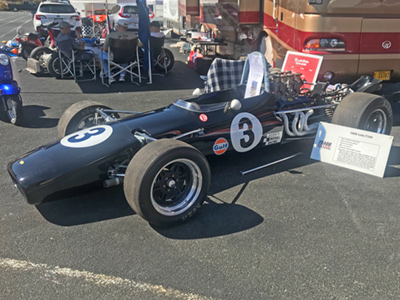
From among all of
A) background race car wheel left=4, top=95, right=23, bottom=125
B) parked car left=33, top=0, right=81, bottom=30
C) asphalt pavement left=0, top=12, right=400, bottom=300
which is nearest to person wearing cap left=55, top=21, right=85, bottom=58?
background race car wheel left=4, top=95, right=23, bottom=125

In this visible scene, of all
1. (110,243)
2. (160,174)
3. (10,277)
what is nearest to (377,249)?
(160,174)

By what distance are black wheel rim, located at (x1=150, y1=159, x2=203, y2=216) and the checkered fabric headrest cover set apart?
6.93 ft

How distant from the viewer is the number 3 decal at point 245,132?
4316 mm

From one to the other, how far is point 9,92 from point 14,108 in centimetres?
27

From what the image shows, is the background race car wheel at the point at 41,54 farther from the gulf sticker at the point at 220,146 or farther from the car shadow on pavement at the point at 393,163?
the car shadow on pavement at the point at 393,163

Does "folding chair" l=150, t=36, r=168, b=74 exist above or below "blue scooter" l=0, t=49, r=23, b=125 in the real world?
above

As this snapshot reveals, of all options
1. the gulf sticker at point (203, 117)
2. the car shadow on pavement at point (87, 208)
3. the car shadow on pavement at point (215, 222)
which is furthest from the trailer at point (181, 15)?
the car shadow on pavement at point (215, 222)

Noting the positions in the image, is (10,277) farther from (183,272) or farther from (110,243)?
(183,272)

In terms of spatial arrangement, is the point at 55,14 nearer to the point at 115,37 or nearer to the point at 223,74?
the point at 115,37

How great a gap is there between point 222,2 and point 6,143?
6.99m

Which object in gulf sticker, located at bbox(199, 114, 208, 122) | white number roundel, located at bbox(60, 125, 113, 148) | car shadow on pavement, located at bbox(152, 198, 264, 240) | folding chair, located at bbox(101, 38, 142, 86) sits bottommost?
car shadow on pavement, located at bbox(152, 198, 264, 240)

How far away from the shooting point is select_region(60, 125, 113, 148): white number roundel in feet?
12.1

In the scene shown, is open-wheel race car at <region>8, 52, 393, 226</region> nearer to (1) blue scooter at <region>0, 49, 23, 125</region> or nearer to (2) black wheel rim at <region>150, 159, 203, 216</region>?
(2) black wheel rim at <region>150, 159, 203, 216</region>

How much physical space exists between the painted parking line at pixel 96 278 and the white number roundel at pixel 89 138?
121 cm
